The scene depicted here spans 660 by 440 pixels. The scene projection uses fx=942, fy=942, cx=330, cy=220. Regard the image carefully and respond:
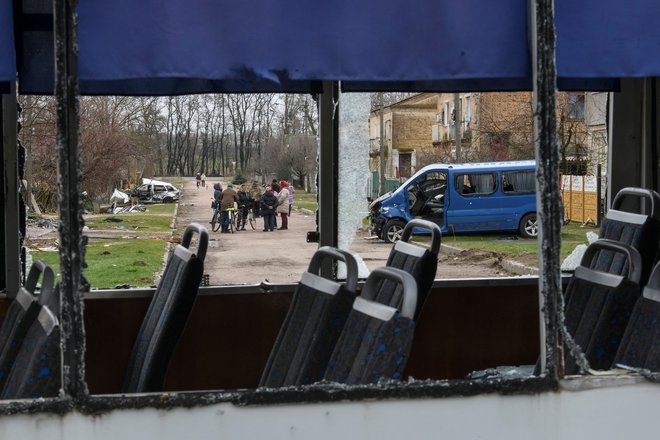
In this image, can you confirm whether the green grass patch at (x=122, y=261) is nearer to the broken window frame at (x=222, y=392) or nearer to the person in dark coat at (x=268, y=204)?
the person in dark coat at (x=268, y=204)

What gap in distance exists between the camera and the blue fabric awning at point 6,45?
2.71 m

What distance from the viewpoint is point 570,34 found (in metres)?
2.80

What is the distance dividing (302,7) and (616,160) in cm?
362

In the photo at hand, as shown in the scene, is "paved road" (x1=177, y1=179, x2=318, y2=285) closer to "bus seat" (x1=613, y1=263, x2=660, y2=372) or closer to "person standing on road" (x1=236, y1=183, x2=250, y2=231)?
"person standing on road" (x1=236, y1=183, x2=250, y2=231)

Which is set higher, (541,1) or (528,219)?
(541,1)

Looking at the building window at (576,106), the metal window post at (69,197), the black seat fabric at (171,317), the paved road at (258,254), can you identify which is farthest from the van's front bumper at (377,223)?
the metal window post at (69,197)

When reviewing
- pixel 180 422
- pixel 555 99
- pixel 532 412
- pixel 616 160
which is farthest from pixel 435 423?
pixel 616 160

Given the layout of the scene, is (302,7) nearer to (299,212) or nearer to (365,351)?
(365,351)

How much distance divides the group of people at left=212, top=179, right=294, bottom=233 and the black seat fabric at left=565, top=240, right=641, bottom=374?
30.3 m

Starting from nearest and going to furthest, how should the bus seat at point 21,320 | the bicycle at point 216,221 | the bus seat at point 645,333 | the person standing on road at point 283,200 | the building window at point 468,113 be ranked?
the bus seat at point 645,333 < the bus seat at point 21,320 < the person standing on road at point 283,200 < the building window at point 468,113 < the bicycle at point 216,221

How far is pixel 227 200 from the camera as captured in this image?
115ft

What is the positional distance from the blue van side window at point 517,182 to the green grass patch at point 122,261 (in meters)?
10.1

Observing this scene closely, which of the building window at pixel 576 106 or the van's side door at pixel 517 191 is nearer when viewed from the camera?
the building window at pixel 576 106

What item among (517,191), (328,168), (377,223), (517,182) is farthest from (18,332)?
(517,182)
